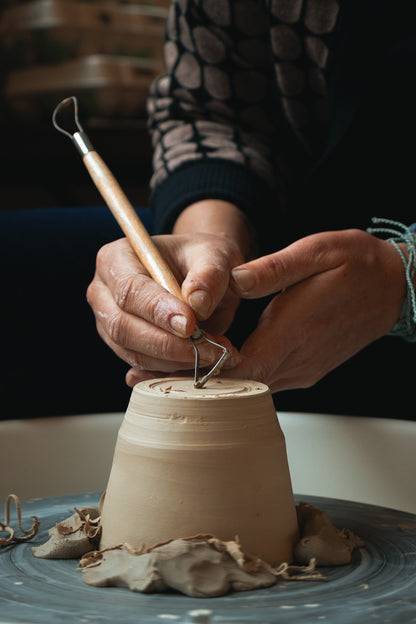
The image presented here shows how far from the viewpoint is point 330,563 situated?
0.58m

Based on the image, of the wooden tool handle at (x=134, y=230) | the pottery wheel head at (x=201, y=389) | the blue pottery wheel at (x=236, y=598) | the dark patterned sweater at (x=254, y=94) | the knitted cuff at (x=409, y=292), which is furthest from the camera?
the dark patterned sweater at (x=254, y=94)

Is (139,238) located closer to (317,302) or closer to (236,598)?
(317,302)

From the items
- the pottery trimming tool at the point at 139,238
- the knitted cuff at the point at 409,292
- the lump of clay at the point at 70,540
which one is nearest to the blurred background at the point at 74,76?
the pottery trimming tool at the point at 139,238

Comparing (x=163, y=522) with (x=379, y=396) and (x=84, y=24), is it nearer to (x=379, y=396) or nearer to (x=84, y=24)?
(x=379, y=396)

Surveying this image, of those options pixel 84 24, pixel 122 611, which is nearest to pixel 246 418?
pixel 122 611

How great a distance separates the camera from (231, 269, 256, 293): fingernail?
2.33 ft

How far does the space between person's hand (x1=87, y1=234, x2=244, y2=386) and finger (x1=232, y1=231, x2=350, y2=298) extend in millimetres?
21

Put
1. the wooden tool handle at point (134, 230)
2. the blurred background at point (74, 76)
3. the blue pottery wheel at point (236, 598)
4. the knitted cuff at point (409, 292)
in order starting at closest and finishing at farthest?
1. the blue pottery wheel at point (236, 598)
2. the wooden tool handle at point (134, 230)
3. the knitted cuff at point (409, 292)
4. the blurred background at point (74, 76)

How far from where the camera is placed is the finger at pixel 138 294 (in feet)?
2.12

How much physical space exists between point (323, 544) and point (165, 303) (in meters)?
0.24

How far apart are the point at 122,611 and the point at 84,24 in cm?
185

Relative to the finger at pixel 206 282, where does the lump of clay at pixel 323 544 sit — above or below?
below

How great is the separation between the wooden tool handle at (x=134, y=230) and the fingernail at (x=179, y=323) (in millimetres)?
31

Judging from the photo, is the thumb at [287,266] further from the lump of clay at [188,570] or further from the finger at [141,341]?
the lump of clay at [188,570]
